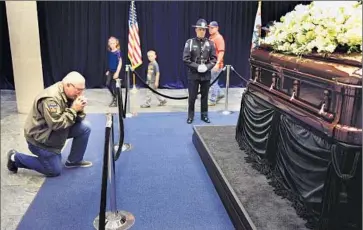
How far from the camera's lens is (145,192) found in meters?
3.50

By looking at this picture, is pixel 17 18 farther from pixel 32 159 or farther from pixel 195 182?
pixel 195 182

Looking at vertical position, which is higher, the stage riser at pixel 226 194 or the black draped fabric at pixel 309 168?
the black draped fabric at pixel 309 168

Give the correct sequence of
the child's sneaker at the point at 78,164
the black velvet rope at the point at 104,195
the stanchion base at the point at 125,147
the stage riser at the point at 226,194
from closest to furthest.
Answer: the black velvet rope at the point at 104,195 < the stage riser at the point at 226,194 < the child's sneaker at the point at 78,164 < the stanchion base at the point at 125,147

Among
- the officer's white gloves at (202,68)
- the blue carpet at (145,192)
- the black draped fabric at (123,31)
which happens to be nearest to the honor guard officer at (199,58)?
the officer's white gloves at (202,68)

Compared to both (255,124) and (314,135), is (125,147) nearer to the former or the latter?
(255,124)

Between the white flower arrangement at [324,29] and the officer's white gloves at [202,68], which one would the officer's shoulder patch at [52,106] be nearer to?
the white flower arrangement at [324,29]

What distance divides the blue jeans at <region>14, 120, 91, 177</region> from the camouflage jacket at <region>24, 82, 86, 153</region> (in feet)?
0.25

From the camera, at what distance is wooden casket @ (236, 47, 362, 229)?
2230 mm

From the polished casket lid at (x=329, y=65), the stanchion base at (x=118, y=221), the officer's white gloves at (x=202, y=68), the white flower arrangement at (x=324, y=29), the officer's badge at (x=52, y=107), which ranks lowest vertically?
the stanchion base at (x=118, y=221)

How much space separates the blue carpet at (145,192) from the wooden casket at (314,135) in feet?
2.11

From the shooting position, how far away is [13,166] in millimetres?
3816

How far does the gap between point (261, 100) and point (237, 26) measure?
625cm

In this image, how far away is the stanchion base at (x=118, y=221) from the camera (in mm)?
2879

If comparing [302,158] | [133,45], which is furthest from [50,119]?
[133,45]
